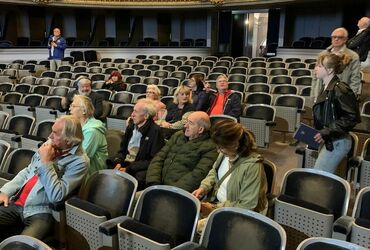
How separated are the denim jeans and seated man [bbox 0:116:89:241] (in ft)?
5.38

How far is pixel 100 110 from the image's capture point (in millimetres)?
4883

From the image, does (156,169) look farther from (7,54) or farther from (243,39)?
(243,39)

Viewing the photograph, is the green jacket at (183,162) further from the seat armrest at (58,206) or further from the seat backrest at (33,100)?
the seat backrest at (33,100)

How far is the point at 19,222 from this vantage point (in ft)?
8.20

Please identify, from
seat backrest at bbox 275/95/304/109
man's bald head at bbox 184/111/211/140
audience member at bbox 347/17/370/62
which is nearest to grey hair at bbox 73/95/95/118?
man's bald head at bbox 184/111/211/140

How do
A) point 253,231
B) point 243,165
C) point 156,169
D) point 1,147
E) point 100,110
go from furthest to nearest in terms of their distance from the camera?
point 100,110, point 1,147, point 156,169, point 243,165, point 253,231

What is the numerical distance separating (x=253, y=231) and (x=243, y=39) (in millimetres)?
14142

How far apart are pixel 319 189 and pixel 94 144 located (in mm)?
1736

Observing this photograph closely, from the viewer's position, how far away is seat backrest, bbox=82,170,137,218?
8.05 ft

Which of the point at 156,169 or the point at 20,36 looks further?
the point at 20,36

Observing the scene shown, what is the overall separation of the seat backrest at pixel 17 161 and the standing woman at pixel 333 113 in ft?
7.24

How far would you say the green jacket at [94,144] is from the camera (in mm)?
3047

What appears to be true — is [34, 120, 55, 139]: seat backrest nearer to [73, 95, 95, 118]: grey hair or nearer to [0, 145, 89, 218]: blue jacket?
[73, 95, 95, 118]: grey hair

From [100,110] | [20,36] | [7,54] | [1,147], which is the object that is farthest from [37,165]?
[20,36]
